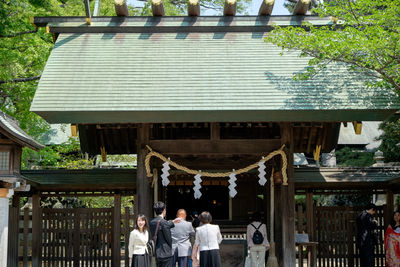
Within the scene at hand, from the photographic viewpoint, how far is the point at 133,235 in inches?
347

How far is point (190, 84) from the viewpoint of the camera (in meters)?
12.1

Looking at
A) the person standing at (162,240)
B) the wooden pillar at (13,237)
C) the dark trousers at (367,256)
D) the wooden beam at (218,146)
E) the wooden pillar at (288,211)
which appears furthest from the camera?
the wooden pillar at (13,237)

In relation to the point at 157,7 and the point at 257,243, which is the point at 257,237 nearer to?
the point at 257,243

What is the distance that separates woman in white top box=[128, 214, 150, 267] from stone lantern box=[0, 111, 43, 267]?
363 cm

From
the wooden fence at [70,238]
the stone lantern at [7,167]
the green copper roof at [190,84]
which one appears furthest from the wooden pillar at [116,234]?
the green copper roof at [190,84]

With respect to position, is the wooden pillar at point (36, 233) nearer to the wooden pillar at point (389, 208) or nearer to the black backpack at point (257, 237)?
the black backpack at point (257, 237)

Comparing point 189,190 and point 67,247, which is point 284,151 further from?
point 189,190

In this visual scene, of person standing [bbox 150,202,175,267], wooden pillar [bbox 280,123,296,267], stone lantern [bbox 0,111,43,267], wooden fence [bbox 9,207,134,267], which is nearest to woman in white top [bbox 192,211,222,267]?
person standing [bbox 150,202,175,267]

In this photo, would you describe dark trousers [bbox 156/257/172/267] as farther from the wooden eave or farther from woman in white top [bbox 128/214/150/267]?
the wooden eave

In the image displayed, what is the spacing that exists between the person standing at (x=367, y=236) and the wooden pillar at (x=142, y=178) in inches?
197

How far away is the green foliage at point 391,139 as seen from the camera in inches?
A: 695

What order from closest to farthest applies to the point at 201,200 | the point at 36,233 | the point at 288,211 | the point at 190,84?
the point at 288,211, the point at 190,84, the point at 36,233, the point at 201,200

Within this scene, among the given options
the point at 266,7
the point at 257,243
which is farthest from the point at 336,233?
the point at 266,7

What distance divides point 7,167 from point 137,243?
417 centimetres
